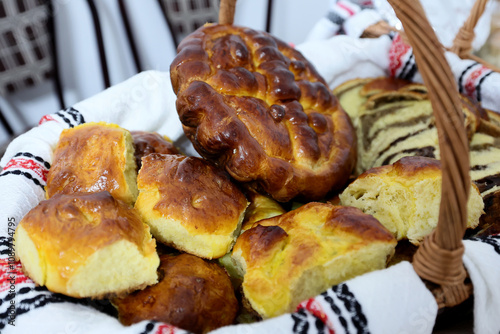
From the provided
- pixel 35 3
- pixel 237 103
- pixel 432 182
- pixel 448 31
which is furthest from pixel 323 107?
pixel 35 3

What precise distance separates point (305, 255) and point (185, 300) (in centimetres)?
37

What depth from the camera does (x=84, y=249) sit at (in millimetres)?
1052

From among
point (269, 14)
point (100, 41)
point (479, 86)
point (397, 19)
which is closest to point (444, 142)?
point (479, 86)

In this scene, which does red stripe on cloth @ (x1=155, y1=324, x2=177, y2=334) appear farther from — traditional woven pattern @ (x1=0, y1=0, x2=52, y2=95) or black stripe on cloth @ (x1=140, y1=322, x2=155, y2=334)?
traditional woven pattern @ (x1=0, y1=0, x2=52, y2=95)

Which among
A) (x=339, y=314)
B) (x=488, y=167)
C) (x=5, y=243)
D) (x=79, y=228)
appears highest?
(x=79, y=228)

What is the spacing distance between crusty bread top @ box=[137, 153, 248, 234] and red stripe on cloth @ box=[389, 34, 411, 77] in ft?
4.65

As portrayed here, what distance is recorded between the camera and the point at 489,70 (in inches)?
80.7

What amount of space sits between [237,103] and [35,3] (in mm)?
2281

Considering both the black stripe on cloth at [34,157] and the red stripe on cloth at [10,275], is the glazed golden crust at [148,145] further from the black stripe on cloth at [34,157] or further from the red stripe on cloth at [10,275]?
the red stripe on cloth at [10,275]

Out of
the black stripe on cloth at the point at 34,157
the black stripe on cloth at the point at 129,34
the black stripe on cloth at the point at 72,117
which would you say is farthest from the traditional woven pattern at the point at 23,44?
the black stripe on cloth at the point at 34,157

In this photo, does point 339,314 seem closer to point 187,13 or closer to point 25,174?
point 25,174

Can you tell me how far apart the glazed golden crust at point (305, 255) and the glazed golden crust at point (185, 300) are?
0.36 feet

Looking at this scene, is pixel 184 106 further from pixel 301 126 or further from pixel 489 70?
pixel 489 70

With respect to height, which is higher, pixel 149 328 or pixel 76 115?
pixel 76 115
